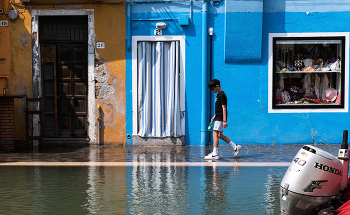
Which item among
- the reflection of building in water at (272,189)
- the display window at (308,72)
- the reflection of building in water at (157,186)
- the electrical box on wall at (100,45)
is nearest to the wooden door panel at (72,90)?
the electrical box on wall at (100,45)

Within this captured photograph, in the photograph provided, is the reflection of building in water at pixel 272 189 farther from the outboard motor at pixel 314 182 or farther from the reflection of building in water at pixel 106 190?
the reflection of building in water at pixel 106 190

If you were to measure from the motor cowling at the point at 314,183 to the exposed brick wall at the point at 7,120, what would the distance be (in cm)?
880

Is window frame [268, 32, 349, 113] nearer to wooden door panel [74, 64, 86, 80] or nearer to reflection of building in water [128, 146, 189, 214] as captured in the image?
reflection of building in water [128, 146, 189, 214]

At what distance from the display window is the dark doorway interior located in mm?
5290

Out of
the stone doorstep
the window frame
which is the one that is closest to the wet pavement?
the stone doorstep

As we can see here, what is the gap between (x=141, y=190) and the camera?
271 inches

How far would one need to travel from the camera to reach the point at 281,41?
12234 mm

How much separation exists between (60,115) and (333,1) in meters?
8.10

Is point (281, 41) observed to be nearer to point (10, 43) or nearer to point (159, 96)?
point (159, 96)

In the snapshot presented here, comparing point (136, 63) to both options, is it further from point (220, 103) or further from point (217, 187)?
point (217, 187)

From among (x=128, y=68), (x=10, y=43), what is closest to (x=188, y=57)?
(x=128, y=68)

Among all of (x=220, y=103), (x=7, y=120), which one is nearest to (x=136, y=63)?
(x=220, y=103)

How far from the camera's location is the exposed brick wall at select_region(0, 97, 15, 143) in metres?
11.4

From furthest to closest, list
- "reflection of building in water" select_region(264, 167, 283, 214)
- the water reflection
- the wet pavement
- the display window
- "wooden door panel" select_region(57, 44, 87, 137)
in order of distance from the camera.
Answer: "wooden door panel" select_region(57, 44, 87, 137), the display window, the wet pavement, "reflection of building in water" select_region(264, 167, 283, 214), the water reflection
